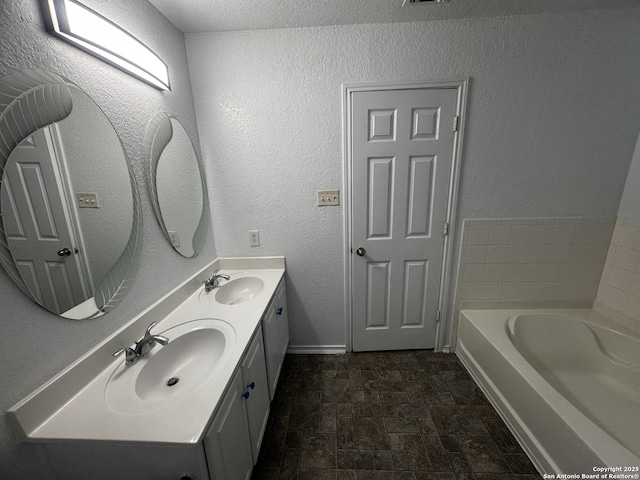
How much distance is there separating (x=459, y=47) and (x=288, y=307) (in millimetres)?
2142

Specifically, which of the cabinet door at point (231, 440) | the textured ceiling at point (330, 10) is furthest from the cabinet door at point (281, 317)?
the textured ceiling at point (330, 10)

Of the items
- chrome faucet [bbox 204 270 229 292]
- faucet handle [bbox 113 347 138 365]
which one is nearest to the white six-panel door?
chrome faucet [bbox 204 270 229 292]

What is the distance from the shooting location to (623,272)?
64.1 inches

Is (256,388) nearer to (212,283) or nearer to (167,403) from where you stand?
(167,403)

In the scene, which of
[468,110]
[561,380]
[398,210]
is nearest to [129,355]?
[398,210]

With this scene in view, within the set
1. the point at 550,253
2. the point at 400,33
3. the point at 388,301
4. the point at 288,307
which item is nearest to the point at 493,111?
the point at 400,33

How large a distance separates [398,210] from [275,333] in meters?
1.20

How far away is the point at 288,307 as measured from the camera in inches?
76.5

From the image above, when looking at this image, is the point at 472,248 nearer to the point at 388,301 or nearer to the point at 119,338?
the point at 388,301

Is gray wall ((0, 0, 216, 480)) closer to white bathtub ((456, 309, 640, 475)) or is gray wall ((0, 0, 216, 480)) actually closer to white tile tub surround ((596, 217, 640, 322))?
white bathtub ((456, 309, 640, 475))

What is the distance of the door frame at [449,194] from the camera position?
1.49 meters

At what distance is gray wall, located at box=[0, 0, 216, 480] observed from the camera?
673mm

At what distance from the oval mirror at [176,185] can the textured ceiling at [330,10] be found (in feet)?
1.94

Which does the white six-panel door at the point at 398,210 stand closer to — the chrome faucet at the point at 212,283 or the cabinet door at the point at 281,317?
the cabinet door at the point at 281,317
